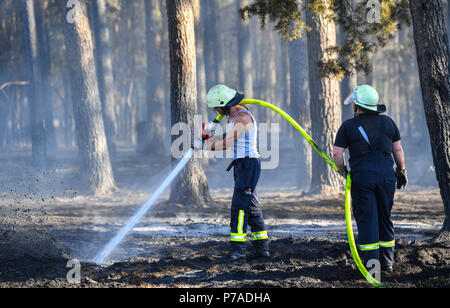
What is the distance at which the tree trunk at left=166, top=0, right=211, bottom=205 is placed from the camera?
11609 mm

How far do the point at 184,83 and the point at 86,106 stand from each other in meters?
5.19

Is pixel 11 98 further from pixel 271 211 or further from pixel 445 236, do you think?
pixel 445 236

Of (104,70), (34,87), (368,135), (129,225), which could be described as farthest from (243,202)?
(104,70)

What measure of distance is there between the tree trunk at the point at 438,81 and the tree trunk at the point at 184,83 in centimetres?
539

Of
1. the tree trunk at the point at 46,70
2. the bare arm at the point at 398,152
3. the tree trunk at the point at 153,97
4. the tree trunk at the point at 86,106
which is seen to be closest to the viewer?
the bare arm at the point at 398,152

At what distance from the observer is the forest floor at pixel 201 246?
6.03 metres

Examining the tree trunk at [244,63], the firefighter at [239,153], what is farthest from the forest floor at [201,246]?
the tree trunk at [244,63]

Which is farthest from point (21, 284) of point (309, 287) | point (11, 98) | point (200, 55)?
point (11, 98)

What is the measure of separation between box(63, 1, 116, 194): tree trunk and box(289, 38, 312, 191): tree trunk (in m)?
5.91

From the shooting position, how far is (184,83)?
11.8 m

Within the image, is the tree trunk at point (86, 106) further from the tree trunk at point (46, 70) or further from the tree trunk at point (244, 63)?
the tree trunk at point (244, 63)

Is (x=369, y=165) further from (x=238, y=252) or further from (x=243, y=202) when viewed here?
(x=238, y=252)

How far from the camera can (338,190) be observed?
44.3ft

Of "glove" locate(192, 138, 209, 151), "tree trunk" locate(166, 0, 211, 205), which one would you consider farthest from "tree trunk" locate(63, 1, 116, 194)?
"glove" locate(192, 138, 209, 151)
